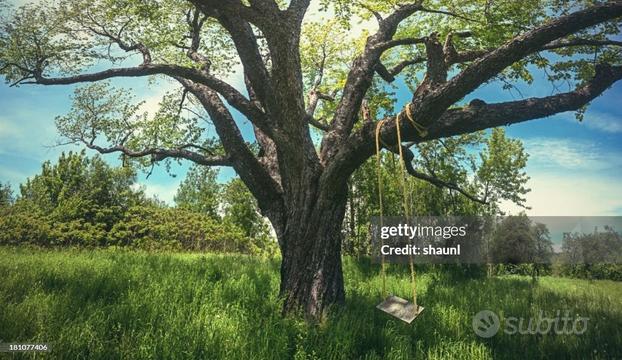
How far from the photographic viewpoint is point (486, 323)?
5.94 m

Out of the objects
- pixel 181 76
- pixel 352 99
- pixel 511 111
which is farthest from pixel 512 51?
pixel 181 76

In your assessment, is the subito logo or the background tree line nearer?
the subito logo

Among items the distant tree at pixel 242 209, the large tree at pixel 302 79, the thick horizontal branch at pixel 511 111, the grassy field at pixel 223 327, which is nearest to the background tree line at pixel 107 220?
the distant tree at pixel 242 209

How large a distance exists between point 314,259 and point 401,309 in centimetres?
196

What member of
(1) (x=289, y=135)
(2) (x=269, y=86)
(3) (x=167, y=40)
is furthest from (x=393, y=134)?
(3) (x=167, y=40)

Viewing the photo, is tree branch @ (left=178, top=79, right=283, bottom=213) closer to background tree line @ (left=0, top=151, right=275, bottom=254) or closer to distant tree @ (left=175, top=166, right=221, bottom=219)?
background tree line @ (left=0, top=151, right=275, bottom=254)

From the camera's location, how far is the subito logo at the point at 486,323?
5.53 m

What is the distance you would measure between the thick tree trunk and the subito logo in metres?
2.10

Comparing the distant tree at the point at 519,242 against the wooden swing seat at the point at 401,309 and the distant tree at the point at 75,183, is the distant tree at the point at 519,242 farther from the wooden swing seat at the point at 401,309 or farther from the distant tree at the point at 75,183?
the distant tree at the point at 75,183

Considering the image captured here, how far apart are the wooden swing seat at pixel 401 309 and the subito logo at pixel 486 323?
5.60 ft

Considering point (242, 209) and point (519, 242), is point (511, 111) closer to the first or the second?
point (519, 242)

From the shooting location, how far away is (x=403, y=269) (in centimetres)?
1283

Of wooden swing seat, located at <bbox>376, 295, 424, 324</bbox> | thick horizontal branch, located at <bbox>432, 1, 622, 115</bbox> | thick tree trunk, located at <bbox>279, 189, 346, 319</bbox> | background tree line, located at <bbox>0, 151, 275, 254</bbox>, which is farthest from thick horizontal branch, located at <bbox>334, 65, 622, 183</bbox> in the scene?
background tree line, located at <bbox>0, 151, 275, 254</bbox>

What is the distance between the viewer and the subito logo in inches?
218
